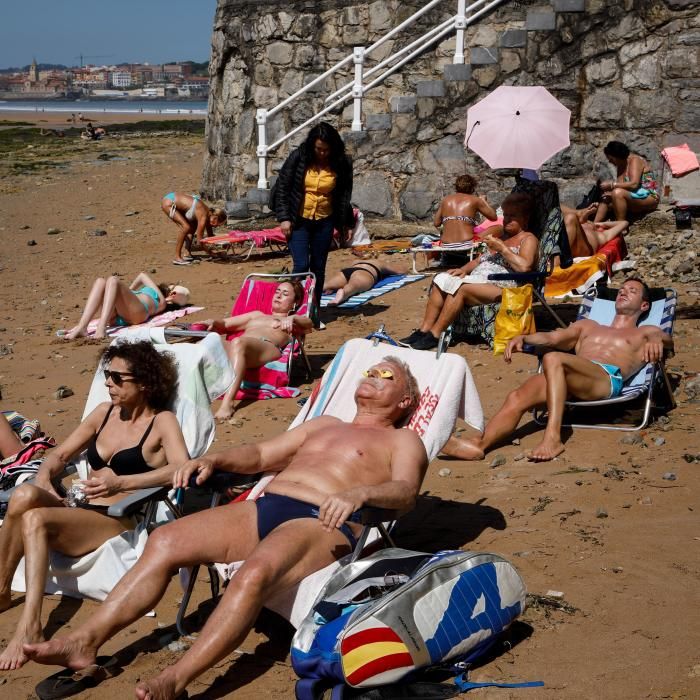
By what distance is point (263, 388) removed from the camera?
24.2ft

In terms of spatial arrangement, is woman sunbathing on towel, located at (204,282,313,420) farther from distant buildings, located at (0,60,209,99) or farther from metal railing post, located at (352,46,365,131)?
distant buildings, located at (0,60,209,99)

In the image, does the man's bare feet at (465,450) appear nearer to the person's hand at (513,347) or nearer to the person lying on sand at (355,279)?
the person's hand at (513,347)

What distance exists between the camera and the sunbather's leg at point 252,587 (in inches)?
136

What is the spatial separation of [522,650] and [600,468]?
2000 mm

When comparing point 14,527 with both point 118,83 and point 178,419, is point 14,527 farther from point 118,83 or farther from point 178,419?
point 118,83

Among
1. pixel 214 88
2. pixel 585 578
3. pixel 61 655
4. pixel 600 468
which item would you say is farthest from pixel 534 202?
pixel 214 88

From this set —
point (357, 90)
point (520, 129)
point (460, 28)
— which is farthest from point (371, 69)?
point (520, 129)

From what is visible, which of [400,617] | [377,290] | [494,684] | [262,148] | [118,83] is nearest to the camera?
[400,617]

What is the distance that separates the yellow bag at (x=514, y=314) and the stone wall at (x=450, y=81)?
155 inches

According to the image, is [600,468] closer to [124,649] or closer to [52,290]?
[124,649]

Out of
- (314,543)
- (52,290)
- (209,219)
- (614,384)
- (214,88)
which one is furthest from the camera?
(214,88)

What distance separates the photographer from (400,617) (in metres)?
3.38

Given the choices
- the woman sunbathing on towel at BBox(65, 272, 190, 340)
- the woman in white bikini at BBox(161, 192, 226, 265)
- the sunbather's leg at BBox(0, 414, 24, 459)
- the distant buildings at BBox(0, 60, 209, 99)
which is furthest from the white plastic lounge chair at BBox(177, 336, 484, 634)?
the distant buildings at BBox(0, 60, 209, 99)

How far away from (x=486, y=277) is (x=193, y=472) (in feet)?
14.2
